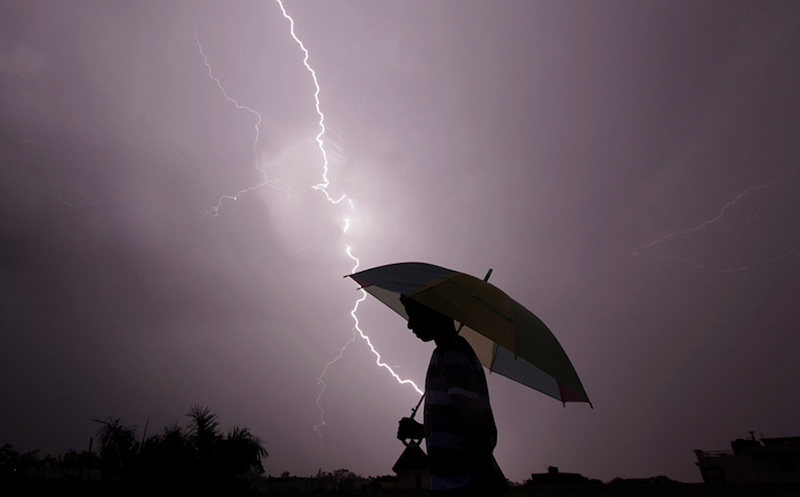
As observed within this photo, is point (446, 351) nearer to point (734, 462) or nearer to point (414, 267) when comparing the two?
point (414, 267)

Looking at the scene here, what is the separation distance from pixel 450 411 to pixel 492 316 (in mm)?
635

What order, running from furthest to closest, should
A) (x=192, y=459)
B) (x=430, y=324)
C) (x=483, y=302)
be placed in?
1. (x=192, y=459)
2. (x=483, y=302)
3. (x=430, y=324)

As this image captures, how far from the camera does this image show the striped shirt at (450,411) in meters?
1.80

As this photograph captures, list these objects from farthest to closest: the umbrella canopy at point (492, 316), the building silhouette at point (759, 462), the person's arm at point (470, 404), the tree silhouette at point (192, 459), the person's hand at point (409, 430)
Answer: the building silhouette at point (759, 462)
the tree silhouette at point (192, 459)
the person's hand at point (409, 430)
the umbrella canopy at point (492, 316)
the person's arm at point (470, 404)

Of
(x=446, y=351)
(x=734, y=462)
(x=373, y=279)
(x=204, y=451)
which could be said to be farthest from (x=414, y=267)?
(x=734, y=462)

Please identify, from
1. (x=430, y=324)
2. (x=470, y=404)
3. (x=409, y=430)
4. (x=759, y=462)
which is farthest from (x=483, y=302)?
(x=759, y=462)

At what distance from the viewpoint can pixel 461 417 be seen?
188 cm

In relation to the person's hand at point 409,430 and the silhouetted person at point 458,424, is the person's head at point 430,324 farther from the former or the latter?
the person's hand at point 409,430

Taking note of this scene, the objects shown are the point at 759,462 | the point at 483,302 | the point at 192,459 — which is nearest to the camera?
the point at 483,302

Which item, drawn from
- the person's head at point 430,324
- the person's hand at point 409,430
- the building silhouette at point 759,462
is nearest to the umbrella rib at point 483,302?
the person's head at point 430,324

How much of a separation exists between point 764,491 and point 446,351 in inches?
488

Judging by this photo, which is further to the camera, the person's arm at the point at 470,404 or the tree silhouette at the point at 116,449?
the tree silhouette at the point at 116,449

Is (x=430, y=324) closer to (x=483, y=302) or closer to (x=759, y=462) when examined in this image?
(x=483, y=302)

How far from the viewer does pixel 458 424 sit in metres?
1.87
